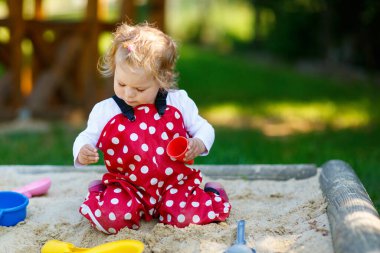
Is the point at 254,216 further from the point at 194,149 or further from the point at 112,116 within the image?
the point at 112,116

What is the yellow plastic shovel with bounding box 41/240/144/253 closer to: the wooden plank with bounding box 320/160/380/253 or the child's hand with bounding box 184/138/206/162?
the child's hand with bounding box 184/138/206/162

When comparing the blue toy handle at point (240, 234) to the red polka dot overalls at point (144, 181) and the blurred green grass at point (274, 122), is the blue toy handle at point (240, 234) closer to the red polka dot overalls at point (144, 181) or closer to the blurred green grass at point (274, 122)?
the red polka dot overalls at point (144, 181)

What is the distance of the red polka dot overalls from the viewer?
103 inches

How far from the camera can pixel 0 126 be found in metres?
6.04

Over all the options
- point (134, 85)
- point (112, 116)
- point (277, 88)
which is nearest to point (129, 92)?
point (134, 85)

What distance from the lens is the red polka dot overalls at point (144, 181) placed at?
261 cm

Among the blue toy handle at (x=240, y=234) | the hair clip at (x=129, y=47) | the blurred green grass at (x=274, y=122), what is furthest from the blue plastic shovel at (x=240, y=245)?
the blurred green grass at (x=274, y=122)

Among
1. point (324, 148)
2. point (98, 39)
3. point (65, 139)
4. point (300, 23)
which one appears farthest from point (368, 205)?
point (300, 23)

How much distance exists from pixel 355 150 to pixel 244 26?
13353mm

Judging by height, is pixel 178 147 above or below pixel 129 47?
below

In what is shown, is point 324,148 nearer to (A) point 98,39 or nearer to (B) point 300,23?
(A) point 98,39

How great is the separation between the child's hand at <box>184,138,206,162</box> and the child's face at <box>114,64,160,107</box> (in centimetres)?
25

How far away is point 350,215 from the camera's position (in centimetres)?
226

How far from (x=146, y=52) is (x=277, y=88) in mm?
7183
